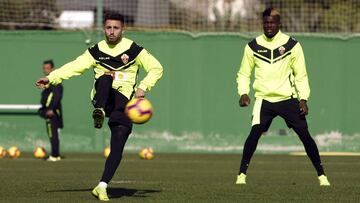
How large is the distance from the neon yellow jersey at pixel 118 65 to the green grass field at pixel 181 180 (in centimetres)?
127

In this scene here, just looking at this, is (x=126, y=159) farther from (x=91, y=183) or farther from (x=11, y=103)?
(x=91, y=183)

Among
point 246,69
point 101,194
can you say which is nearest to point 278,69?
point 246,69

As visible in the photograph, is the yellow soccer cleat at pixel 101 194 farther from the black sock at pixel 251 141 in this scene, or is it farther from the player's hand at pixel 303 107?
the player's hand at pixel 303 107

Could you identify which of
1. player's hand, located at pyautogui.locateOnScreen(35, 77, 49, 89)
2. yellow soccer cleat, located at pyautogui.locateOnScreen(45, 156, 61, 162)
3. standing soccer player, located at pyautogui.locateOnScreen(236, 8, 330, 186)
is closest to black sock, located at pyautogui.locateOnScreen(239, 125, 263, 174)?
standing soccer player, located at pyautogui.locateOnScreen(236, 8, 330, 186)

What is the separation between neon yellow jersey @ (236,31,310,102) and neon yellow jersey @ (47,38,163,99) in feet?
Result: 7.85

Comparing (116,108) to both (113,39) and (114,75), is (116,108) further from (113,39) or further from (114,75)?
(113,39)

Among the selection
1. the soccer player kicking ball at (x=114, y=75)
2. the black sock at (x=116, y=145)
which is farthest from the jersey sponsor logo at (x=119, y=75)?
the black sock at (x=116, y=145)

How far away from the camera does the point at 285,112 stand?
1320 centimetres

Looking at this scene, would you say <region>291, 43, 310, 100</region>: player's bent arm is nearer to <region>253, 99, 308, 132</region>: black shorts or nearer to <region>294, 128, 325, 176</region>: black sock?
<region>253, 99, 308, 132</region>: black shorts

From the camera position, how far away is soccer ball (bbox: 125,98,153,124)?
10.7m

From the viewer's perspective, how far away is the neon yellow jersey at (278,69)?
1323 cm

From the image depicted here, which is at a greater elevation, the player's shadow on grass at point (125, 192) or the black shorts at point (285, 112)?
the black shorts at point (285, 112)

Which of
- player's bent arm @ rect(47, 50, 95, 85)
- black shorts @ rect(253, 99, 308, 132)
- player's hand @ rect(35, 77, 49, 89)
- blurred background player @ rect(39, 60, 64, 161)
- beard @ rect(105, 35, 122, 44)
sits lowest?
blurred background player @ rect(39, 60, 64, 161)

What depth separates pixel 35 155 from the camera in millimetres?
20375
